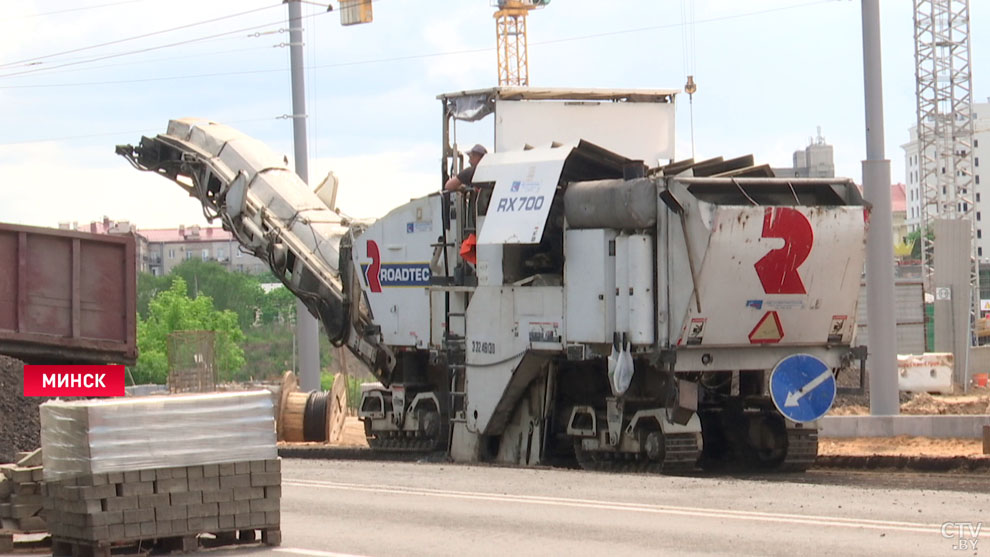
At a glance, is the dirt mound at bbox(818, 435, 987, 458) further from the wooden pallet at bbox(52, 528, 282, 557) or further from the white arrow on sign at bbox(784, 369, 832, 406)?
the wooden pallet at bbox(52, 528, 282, 557)

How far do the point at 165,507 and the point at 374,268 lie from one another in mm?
9824

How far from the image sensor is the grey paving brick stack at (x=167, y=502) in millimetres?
10156

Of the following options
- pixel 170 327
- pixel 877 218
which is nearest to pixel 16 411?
pixel 877 218

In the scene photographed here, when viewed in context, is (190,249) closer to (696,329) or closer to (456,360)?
(456,360)

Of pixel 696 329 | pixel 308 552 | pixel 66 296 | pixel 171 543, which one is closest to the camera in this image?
pixel 308 552

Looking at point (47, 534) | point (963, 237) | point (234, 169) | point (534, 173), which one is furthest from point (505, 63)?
point (47, 534)

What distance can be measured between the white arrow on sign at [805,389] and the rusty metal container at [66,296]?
9758mm

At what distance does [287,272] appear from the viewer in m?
21.9

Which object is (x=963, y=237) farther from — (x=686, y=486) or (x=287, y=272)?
(x=686, y=486)

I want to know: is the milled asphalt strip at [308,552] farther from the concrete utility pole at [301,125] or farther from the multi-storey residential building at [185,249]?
the multi-storey residential building at [185,249]

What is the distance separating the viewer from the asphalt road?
998 centimetres

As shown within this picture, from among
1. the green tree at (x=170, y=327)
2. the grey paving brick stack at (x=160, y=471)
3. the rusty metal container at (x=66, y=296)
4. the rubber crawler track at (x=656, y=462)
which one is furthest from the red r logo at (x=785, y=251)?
the green tree at (x=170, y=327)

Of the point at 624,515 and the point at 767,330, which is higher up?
the point at 767,330
